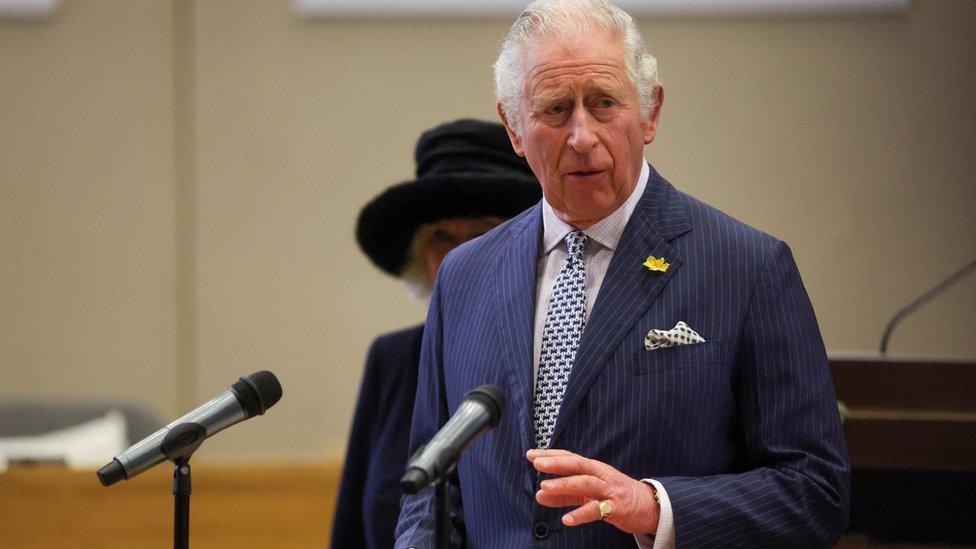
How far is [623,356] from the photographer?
1.57 meters

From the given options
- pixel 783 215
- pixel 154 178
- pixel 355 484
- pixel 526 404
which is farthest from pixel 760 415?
pixel 154 178

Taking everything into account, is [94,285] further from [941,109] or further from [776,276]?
[776,276]

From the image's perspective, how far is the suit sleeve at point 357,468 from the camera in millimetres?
2477

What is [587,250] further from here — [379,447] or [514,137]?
[379,447]

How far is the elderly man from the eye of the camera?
4.96 feet

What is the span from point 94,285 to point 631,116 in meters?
3.59

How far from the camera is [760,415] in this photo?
5.06ft

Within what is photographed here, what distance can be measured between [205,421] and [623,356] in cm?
55

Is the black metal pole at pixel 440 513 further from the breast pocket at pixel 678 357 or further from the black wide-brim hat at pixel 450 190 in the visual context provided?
the black wide-brim hat at pixel 450 190

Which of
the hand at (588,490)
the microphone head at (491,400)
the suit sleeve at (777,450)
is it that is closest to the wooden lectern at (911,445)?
the suit sleeve at (777,450)

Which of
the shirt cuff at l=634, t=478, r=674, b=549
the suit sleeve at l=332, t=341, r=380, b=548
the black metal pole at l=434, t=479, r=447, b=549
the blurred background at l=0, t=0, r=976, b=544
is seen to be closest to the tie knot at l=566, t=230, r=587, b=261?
the shirt cuff at l=634, t=478, r=674, b=549

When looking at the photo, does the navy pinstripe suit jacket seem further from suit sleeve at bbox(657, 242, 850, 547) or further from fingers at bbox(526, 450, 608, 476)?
fingers at bbox(526, 450, 608, 476)

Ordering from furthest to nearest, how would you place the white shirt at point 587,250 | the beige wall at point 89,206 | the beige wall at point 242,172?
the beige wall at point 89,206
the beige wall at point 242,172
the white shirt at point 587,250

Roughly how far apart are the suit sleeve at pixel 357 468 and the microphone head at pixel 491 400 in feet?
4.00
